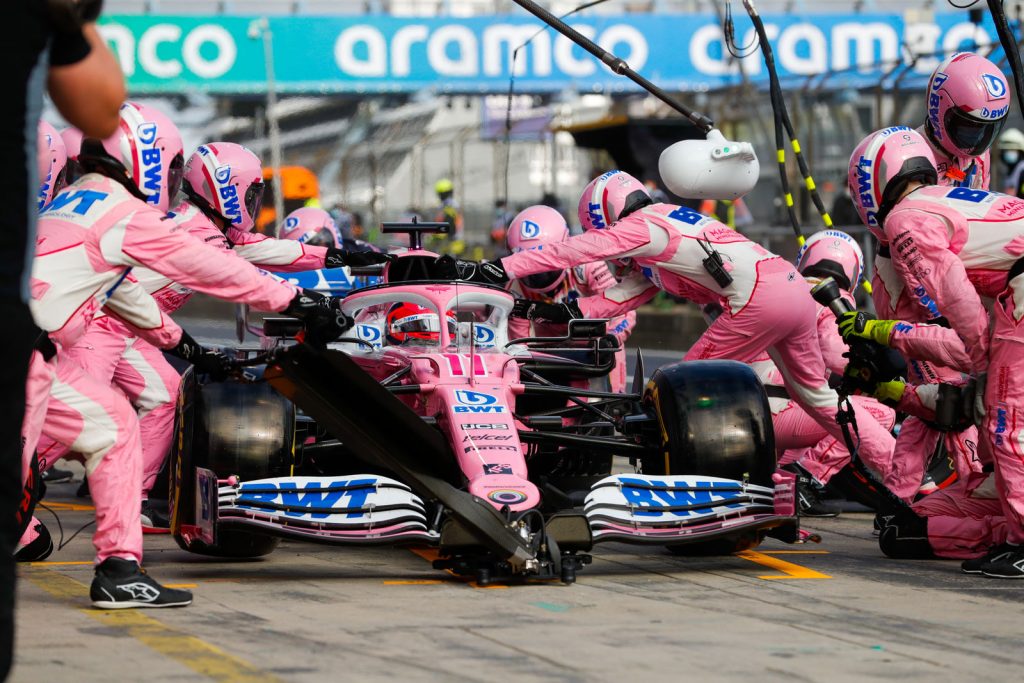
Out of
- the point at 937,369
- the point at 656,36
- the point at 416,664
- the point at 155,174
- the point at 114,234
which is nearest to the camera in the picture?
the point at 416,664

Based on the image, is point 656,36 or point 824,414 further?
point 656,36

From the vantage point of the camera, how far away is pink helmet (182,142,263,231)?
34.3 feet

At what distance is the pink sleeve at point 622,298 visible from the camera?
413 inches

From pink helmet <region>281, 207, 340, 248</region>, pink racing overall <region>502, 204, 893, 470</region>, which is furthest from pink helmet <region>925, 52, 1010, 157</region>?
pink helmet <region>281, 207, 340, 248</region>

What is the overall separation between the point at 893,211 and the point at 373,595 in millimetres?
2918

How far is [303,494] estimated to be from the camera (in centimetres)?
711

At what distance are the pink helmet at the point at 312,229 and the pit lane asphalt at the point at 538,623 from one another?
453 cm

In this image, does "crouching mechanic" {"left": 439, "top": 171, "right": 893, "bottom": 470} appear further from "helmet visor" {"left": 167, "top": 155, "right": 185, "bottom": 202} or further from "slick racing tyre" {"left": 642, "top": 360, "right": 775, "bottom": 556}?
"helmet visor" {"left": 167, "top": 155, "right": 185, "bottom": 202}

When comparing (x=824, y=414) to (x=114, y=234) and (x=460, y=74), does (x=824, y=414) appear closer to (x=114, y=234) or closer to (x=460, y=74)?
(x=114, y=234)

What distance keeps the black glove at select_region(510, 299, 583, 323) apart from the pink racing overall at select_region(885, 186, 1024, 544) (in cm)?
249

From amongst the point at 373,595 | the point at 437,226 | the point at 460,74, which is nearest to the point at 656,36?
the point at 460,74

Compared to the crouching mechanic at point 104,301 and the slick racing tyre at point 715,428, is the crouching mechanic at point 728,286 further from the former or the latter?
the crouching mechanic at point 104,301

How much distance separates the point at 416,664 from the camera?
5465 millimetres

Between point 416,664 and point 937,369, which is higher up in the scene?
point 937,369
